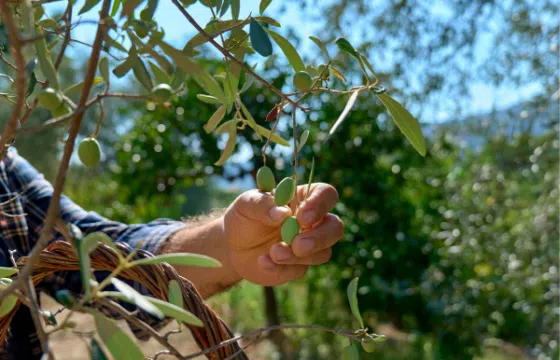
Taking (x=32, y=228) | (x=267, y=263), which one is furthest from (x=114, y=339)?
(x=32, y=228)

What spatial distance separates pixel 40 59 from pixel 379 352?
2.15 meters

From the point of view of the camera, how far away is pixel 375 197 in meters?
1.88

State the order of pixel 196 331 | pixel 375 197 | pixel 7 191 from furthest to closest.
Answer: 1. pixel 375 197
2. pixel 7 191
3. pixel 196 331

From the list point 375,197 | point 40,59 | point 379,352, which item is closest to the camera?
point 40,59

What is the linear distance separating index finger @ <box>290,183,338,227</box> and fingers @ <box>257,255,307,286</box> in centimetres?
7

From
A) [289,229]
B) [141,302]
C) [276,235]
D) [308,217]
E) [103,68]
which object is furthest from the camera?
[276,235]

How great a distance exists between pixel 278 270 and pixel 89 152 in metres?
0.32

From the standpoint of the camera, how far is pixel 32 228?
1.02 meters

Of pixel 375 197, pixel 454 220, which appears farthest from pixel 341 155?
pixel 454 220

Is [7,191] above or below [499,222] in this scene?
below

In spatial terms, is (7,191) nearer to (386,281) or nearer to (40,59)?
(40,59)

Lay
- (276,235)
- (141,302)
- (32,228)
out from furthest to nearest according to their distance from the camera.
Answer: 1. (32,228)
2. (276,235)
3. (141,302)

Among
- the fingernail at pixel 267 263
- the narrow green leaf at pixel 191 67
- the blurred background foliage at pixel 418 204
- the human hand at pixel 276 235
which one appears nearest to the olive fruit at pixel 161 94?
the narrow green leaf at pixel 191 67

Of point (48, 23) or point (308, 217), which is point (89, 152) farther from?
point (308, 217)
